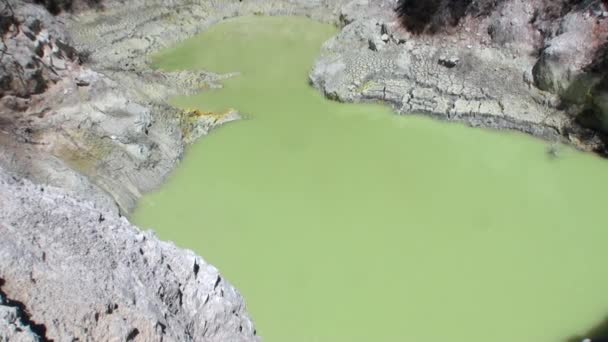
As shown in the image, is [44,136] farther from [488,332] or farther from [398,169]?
[488,332]

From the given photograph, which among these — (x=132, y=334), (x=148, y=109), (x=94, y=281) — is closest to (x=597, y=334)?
(x=132, y=334)

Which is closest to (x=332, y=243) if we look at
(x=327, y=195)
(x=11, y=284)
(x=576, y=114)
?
(x=327, y=195)

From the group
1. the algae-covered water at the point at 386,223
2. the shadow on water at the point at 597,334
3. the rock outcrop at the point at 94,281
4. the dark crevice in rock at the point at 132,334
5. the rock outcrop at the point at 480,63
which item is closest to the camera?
the rock outcrop at the point at 94,281

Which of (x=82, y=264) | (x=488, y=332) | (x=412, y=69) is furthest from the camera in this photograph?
(x=412, y=69)

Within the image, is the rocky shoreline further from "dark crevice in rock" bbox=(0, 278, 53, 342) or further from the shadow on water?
the shadow on water

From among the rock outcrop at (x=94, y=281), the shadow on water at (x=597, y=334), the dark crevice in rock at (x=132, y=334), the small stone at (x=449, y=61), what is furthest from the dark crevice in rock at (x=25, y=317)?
the small stone at (x=449, y=61)

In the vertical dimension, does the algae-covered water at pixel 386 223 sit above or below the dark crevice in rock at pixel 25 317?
below

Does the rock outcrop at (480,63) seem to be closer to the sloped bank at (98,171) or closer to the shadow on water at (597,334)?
the sloped bank at (98,171)
